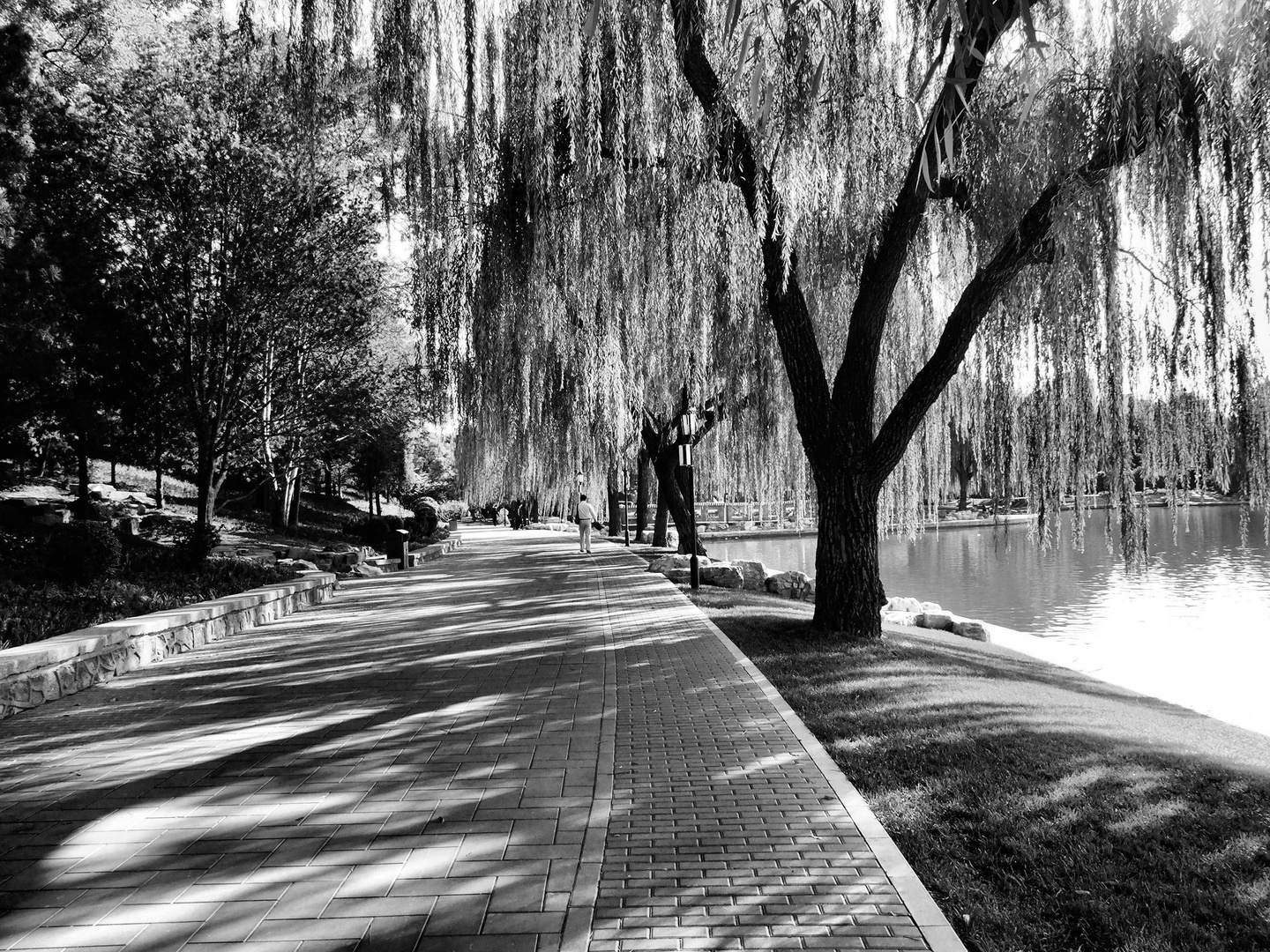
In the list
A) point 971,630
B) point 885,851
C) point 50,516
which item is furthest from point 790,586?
point 50,516

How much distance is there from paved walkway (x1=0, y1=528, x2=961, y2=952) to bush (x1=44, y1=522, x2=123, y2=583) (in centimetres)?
282

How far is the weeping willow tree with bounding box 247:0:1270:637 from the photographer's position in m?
6.68

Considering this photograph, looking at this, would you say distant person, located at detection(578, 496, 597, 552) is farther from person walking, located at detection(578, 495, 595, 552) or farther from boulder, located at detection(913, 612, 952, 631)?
boulder, located at detection(913, 612, 952, 631)

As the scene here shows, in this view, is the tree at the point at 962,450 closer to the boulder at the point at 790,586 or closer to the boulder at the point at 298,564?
the boulder at the point at 790,586

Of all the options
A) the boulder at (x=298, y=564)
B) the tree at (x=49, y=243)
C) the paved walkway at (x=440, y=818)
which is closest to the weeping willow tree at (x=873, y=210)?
the paved walkway at (x=440, y=818)

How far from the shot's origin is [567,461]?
16.4 m

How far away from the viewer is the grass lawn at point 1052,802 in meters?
3.18

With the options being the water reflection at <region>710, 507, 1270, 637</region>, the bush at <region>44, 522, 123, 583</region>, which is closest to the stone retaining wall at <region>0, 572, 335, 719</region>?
the bush at <region>44, 522, 123, 583</region>

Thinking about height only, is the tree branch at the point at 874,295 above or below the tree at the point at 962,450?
above

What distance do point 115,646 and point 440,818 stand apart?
198 inches

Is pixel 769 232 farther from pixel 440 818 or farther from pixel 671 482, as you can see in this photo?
pixel 671 482

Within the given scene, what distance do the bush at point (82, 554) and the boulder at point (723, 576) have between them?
9.78 meters

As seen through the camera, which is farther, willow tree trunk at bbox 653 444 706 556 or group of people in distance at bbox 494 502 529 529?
group of people in distance at bbox 494 502 529 529

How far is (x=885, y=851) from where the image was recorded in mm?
3621
